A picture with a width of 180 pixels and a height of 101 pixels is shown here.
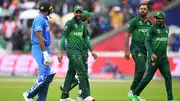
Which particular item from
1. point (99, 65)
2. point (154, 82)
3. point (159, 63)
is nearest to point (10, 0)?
point (99, 65)

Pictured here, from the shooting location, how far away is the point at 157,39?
1681cm

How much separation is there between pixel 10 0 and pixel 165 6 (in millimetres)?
10412

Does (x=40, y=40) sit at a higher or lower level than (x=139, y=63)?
higher

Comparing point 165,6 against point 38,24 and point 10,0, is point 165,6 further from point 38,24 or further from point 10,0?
point 38,24

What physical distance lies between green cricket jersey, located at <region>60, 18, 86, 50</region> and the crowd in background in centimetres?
1664

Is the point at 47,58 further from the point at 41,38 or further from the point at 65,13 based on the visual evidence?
the point at 65,13

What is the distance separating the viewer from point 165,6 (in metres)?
34.2

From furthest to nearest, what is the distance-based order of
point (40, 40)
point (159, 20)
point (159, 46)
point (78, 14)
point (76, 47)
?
point (76, 47) < point (78, 14) < point (159, 46) < point (159, 20) < point (40, 40)

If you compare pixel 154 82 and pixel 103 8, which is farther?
pixel 103 8

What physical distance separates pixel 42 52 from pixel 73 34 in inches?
99.2

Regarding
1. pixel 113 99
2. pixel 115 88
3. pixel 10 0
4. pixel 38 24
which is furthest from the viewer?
pixel 10 0

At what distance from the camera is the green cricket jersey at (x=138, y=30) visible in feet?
58.4

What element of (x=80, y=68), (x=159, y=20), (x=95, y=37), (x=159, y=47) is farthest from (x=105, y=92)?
(x=95, y=37)

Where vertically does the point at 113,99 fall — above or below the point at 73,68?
below
